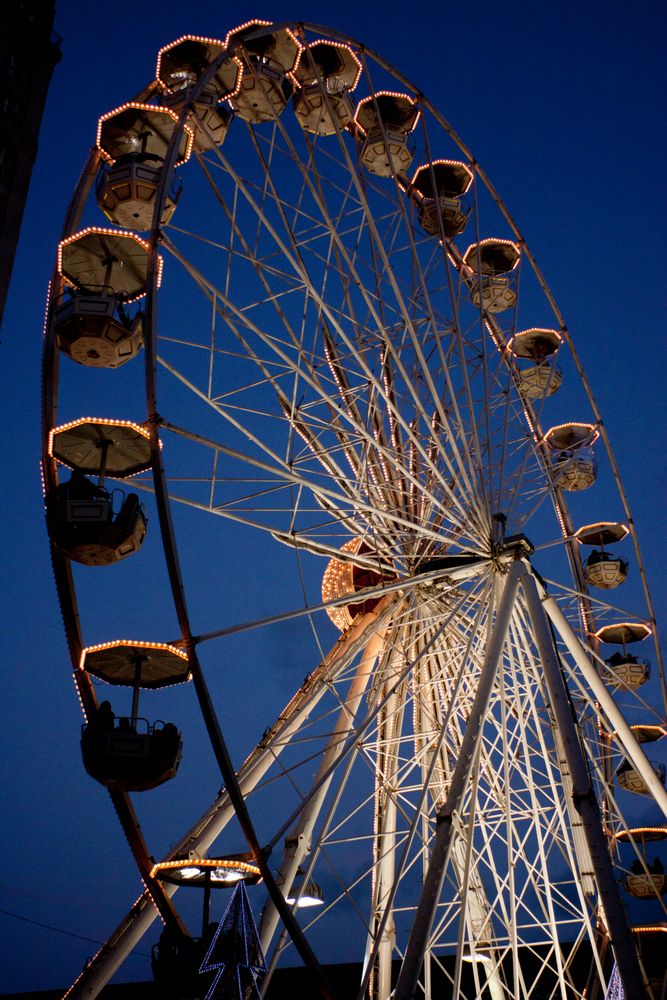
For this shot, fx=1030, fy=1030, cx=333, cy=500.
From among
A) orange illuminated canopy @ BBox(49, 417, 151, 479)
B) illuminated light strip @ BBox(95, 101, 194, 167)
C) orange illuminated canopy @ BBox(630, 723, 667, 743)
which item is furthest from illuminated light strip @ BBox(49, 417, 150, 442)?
orange illuminated canopy @ BBox(630, 723, 667, 743)

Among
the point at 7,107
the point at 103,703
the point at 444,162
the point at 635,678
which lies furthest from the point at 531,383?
the point at 7,107

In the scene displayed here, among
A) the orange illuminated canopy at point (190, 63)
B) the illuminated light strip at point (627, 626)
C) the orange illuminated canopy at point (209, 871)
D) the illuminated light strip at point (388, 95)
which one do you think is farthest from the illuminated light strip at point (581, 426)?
the orange illuminated canopy at point (209, 871)

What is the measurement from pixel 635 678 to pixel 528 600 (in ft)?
29.7

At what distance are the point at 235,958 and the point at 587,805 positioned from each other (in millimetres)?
4018

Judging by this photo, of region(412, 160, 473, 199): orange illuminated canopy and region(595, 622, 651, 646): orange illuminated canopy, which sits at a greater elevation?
region(412, 160, 473, 199): orange illuminated canopy

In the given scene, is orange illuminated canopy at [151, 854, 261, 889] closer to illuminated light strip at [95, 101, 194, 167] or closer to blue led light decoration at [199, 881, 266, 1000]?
blue led light decoration at [199, 881, 266, 1000]

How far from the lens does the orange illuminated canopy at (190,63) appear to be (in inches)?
638

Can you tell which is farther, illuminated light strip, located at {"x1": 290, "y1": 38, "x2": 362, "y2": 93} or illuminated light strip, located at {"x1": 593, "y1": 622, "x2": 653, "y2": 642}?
illuminated light strip, located at {"x1": 593, "y1": 622, "x2": 653, "y2": 642}

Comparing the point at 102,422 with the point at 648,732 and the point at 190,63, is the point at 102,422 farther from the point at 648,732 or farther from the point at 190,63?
the point at 648,732

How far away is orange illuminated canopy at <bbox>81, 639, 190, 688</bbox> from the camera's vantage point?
1219cm

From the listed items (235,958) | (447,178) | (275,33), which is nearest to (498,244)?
(447,178)

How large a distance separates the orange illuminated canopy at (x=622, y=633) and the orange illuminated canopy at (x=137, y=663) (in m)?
11.0

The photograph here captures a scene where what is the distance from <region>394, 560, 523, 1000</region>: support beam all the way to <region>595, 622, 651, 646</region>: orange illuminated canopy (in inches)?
309

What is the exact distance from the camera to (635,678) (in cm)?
2183
